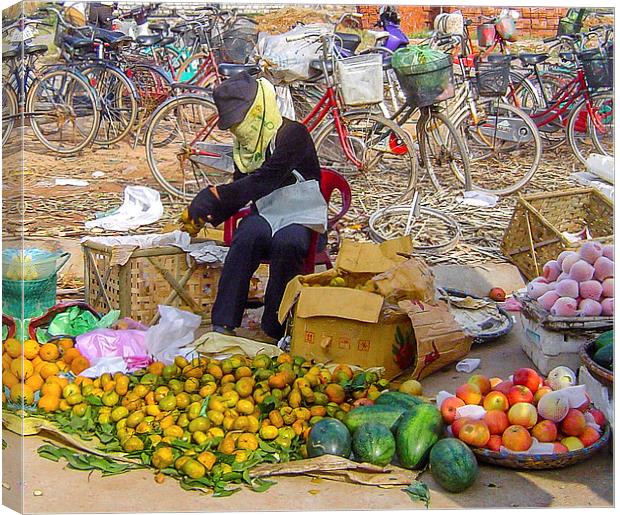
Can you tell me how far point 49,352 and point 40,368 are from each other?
115 mm

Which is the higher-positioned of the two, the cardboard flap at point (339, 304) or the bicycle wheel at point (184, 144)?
the bicycle wheel at point (184, 144)

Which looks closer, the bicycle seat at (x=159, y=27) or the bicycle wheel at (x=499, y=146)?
the bicycle seat at (x=159, y=27)

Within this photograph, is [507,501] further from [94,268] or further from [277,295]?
[94,268]

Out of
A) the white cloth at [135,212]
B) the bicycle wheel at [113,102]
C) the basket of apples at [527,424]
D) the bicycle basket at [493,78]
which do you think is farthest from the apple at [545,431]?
the bicycle wheel at [113,102]

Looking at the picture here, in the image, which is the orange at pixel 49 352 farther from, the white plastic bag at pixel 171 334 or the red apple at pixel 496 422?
the red apple at pixel 496 422

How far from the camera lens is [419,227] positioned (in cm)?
610

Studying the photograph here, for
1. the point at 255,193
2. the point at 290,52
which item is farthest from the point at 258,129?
the point at 290,52

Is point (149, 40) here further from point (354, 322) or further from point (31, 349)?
point (354, 322)

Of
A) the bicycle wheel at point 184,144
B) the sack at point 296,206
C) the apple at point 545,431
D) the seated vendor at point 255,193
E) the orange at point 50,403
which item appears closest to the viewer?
the apple at point 545,431

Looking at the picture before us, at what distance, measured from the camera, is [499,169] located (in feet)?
20.6

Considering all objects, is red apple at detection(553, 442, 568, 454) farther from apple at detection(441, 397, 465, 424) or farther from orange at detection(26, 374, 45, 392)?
orange at detection(26, 374, 45, 392)

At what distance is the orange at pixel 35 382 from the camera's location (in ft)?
15.3

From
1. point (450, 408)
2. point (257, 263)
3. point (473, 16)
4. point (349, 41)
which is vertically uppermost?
point (473, 16)

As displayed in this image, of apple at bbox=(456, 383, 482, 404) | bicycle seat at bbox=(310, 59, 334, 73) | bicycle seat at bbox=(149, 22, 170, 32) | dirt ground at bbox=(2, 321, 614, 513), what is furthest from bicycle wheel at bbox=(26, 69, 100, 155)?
apple at bbox=(456, 383, 482, 404)
